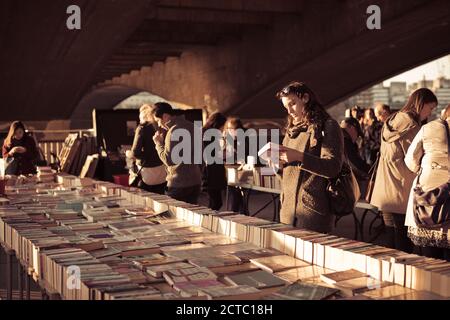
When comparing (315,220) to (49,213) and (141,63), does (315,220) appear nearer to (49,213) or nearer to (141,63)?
(49,213)

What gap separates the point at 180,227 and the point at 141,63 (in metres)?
26.6

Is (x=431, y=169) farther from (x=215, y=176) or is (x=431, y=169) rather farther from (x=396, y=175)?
(x=215, y=176)

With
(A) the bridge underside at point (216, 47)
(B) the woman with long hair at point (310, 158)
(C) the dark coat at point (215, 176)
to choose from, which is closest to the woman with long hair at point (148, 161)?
(C) the dark coat at point (215, 176)

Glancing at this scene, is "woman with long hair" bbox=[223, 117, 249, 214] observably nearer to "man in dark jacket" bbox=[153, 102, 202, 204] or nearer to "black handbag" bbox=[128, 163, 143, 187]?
"black handbag" bbox=[128, 163, 143, 187]

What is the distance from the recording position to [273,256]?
→ 3.71 metres

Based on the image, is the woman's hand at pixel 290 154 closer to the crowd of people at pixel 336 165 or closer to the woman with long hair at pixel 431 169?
the crowd of people at pixel 336 165

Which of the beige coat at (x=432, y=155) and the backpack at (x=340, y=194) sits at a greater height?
the beige coat at (x=432, y=155)

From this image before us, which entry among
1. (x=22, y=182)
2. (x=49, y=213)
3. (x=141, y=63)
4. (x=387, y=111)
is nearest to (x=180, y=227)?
(x=49, y=213)

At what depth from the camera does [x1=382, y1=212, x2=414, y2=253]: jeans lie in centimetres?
593

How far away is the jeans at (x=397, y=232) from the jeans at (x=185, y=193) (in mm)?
2035

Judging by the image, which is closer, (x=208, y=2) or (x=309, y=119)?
(x=309, y=119)

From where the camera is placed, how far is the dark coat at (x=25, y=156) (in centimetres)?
1041

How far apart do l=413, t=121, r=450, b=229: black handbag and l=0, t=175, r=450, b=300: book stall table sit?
1.44 m
